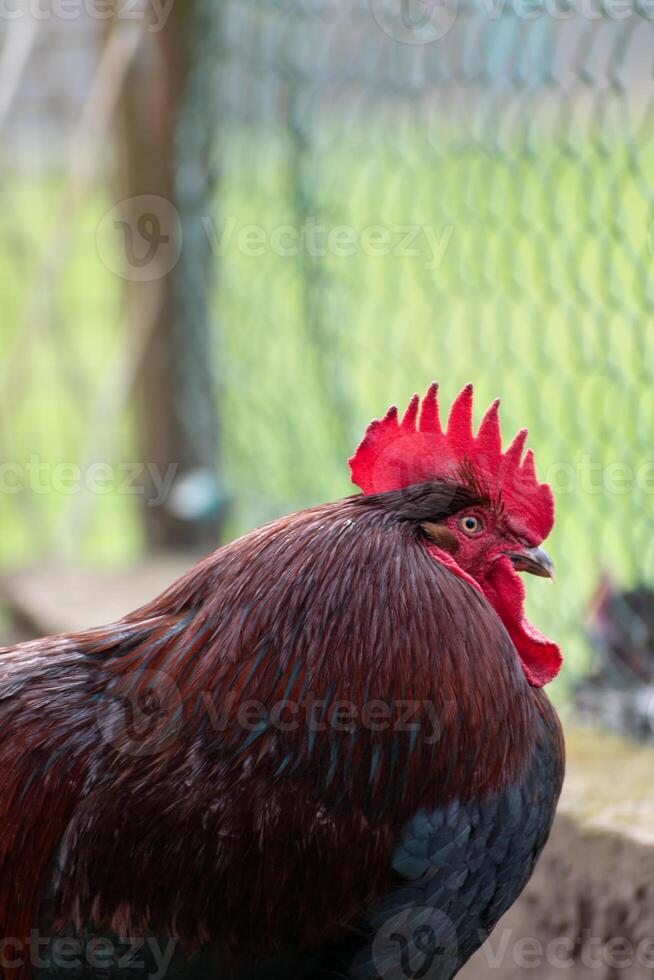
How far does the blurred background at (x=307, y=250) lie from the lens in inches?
133

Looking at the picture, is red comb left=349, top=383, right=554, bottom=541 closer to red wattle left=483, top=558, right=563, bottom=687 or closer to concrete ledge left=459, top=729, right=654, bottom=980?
red wattle left=483, top=558, right=563, bottom=687

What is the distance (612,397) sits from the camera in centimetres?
376

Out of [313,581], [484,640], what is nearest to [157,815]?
[313,581]

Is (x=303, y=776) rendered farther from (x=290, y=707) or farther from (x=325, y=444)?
(x=325, y=444)

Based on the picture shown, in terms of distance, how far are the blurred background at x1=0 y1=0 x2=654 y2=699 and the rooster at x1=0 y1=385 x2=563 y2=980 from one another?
128cm

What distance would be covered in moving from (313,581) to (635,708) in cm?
145

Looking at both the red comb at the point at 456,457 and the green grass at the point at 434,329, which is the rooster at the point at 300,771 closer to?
the red comb at the point at 456,457

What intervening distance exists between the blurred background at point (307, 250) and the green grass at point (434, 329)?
0.05 ft

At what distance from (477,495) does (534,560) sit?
0.15m

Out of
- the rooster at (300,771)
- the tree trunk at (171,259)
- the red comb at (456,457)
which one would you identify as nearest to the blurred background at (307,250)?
the tree trunk at (171,259)

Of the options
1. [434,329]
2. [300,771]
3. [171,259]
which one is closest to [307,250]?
[171,259]

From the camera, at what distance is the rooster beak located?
6.51 feet

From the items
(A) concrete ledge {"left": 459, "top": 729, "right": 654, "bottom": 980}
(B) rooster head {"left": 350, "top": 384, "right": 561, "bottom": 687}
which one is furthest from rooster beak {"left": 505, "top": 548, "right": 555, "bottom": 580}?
(A) concrete ledge {"left": 459, "top": 729, "right": 654, "bottom": 980}

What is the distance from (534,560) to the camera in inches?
78.1
